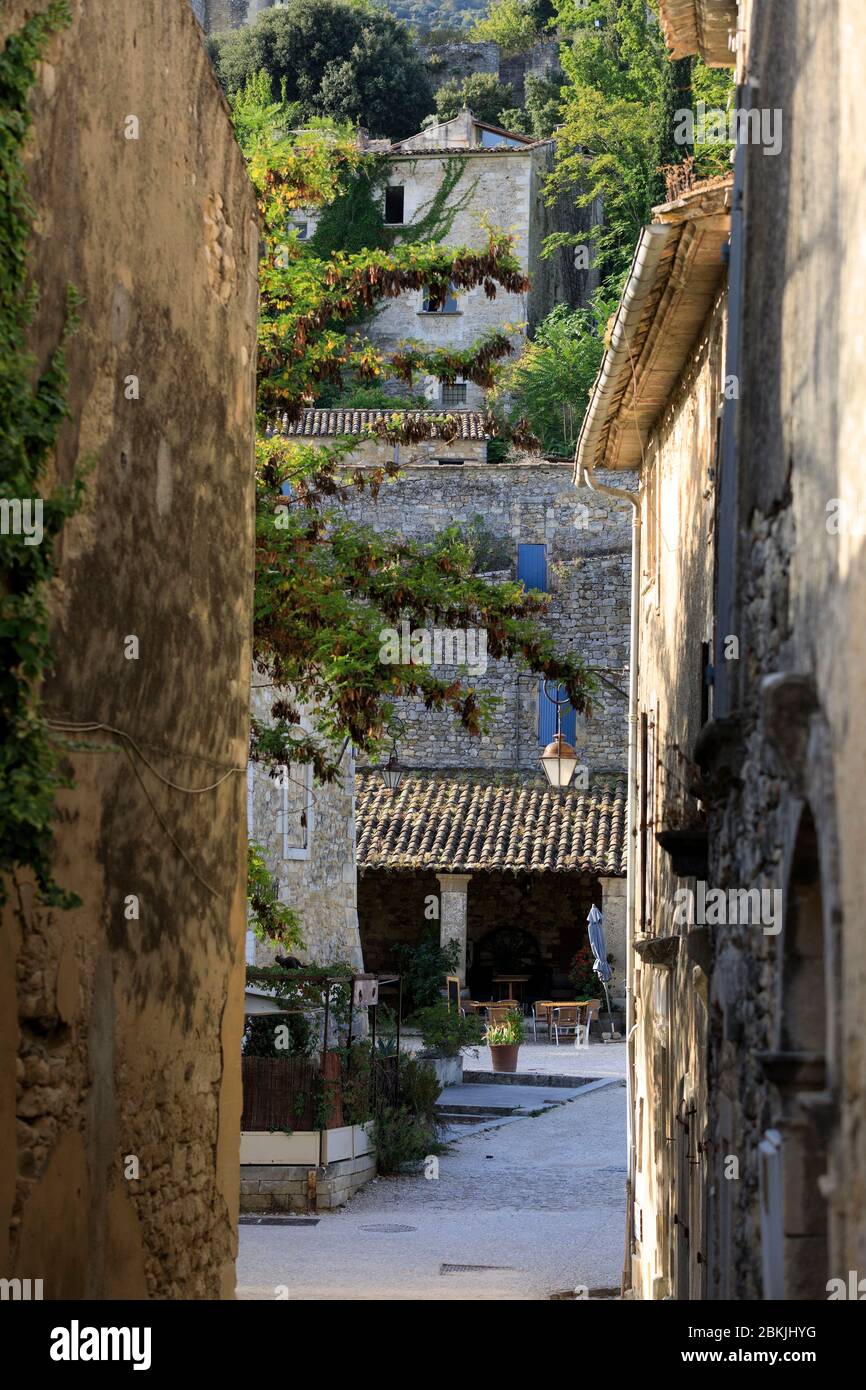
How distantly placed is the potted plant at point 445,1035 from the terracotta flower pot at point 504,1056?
1.43 metres

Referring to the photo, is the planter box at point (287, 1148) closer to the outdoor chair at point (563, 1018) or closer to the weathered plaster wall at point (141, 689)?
the weathered plaster wall at point (141, 689)

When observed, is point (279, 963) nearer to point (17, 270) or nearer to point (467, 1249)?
point (467, 1249)

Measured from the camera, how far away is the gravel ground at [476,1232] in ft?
40.2

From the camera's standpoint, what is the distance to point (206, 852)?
841cm

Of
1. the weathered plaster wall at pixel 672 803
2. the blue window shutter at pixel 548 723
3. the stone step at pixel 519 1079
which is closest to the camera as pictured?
the weathered plaster wall at pixel 672 803

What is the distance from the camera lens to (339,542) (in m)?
13.6

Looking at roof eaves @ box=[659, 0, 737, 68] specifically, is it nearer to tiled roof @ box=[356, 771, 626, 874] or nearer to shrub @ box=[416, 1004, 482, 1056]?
shrub @ box=[416, 1004, 482, 1056]

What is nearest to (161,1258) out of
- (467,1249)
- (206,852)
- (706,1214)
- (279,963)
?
(206,852)

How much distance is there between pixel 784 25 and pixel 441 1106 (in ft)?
56.5

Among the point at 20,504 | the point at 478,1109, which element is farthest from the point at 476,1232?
the point at 20,504

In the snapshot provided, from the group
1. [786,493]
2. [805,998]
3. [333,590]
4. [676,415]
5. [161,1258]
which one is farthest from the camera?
[333,590]

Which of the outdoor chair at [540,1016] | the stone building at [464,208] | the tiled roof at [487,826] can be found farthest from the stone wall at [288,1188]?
the stone building at [464,208]

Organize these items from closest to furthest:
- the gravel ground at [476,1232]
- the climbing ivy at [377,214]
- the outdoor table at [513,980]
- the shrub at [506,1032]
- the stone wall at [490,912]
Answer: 1. the gravel ground at [476,1232]
2. the shrub at [506,1032]
3. the outdoor table at [513,980]
4. the stone wall at [490,912]
5. the climbing ivy at [377,214]

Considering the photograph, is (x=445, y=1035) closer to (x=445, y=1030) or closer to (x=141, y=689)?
(x=445, y=1030)
